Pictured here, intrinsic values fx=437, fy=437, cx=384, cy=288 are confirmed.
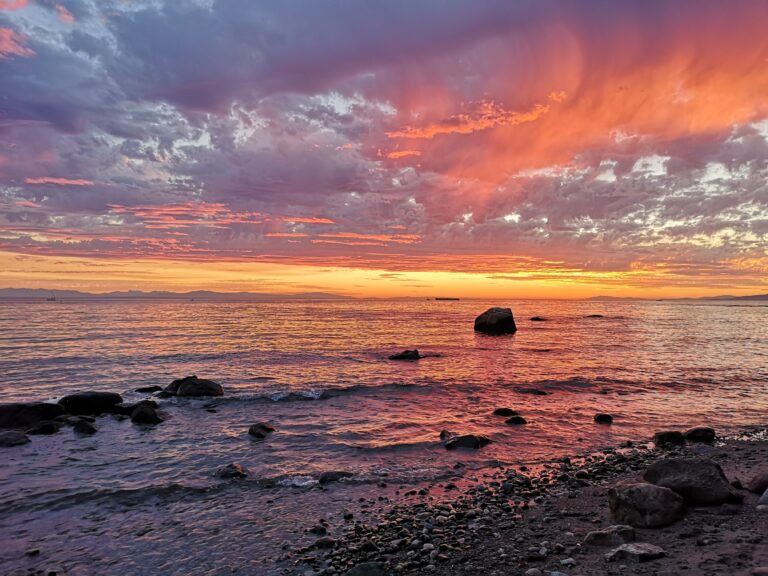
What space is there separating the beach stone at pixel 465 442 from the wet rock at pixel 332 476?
160 inches

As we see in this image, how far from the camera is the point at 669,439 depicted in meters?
15.8

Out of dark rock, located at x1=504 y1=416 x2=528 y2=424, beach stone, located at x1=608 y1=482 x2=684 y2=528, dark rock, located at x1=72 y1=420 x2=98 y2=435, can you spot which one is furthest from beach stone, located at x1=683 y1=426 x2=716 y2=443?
dark rock, located at x1=72 y1=420 x2=98 y2=435

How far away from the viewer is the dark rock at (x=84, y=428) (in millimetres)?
17538

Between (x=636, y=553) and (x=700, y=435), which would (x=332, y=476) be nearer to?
(x=636, y=553)

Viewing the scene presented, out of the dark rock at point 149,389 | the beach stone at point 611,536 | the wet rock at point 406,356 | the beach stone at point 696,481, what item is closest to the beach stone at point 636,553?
the beach stone at point 611,536

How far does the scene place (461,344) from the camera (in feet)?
168

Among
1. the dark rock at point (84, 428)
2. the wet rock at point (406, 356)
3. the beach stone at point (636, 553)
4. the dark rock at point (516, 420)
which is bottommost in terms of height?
the wet rock at point (406, 356)

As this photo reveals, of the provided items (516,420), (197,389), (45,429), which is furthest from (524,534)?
(197,389)

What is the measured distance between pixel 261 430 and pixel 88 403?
9832 mm

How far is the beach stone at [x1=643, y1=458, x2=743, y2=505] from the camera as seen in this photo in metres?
9.25

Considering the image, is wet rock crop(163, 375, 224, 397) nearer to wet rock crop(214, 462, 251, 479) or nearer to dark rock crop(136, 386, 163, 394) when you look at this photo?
dark rock crop(136, 386, 163, 394)

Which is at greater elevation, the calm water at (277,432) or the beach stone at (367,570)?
the beach stone at (367,570)

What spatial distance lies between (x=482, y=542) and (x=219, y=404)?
17093 mm

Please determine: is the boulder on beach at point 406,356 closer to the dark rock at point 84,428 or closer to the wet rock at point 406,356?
the wet rock at point 406,356
